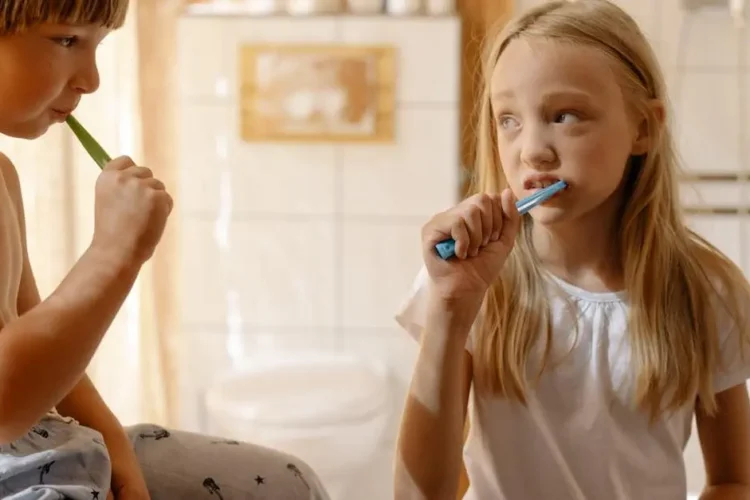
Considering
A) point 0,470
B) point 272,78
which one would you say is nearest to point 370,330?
point 272,78

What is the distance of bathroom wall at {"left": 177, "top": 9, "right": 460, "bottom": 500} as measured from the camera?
2000mm

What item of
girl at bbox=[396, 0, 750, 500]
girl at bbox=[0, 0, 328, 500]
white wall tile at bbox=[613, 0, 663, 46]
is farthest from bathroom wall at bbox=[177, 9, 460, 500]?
girl at bbox=[0, 0, 328, 500]

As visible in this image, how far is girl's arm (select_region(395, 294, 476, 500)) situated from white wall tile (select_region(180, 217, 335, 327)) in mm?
1166

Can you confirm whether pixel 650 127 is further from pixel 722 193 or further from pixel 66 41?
pixel 722 193

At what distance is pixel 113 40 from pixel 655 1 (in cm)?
110

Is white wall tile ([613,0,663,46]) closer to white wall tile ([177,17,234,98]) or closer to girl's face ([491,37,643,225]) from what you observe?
white wall tile ([177,17,234,98])

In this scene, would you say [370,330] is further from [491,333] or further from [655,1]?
[491,333]

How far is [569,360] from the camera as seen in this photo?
3.14 ft

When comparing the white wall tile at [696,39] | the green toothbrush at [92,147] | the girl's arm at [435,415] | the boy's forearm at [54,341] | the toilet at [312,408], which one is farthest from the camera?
the white wall tile at [696,39]

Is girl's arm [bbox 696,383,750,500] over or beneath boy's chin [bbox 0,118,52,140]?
beneath

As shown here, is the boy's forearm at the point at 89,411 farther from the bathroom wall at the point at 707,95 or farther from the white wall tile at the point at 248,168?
the bathroom wall at the point at 707,95

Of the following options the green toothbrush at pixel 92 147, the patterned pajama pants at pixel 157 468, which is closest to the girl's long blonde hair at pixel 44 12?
the green toothbrush at pixel 92 147

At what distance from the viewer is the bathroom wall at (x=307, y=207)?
2000 millimetres

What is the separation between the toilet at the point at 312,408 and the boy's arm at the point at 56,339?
47.3 inches
